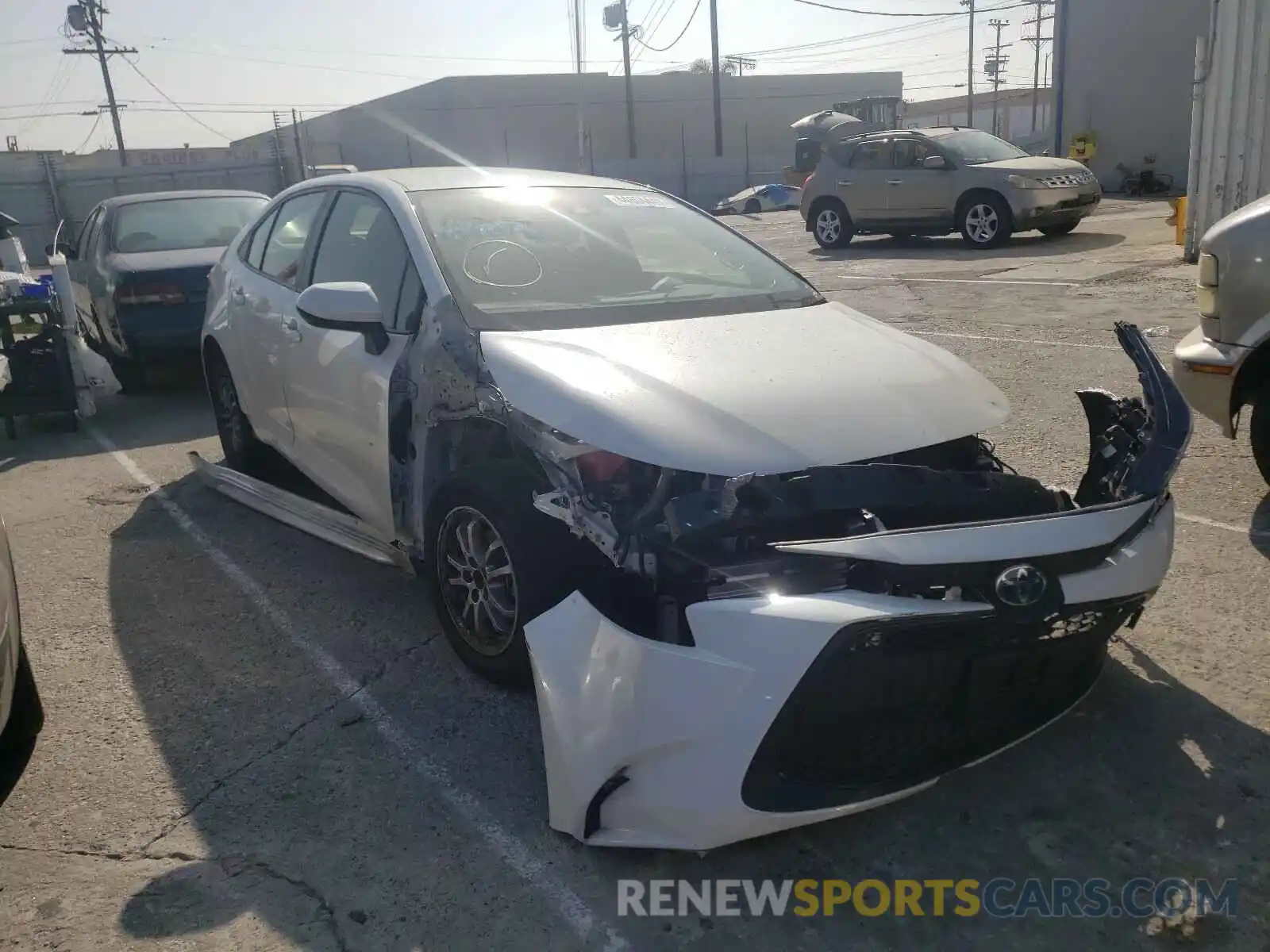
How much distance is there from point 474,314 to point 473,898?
1784 millimetres

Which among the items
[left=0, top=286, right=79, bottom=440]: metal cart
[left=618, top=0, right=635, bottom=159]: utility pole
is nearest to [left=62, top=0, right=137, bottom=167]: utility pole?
[left=618, top=0, right=635, bottom=159]: utility pole

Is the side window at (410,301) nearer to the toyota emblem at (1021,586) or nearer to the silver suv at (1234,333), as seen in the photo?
the toyota emblem at (1021,586)

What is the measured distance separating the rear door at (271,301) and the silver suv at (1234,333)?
3.74 metres

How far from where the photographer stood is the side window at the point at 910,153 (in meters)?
15.0

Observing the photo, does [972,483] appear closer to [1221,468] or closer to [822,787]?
[822,787]

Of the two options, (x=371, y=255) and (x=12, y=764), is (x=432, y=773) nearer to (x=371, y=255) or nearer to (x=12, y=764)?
(x=12, y=764)

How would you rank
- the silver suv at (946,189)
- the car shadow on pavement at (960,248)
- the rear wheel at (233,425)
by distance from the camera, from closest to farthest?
1. the rear wheel at (233,425)
2. the car shadow on pavement at (960,248)
3. the silver suv at (946,189)

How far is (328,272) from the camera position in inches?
170

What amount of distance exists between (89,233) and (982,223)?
36.1ft

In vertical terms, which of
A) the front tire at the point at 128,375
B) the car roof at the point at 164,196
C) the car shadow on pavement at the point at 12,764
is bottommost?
the front tire at the point at 128,375

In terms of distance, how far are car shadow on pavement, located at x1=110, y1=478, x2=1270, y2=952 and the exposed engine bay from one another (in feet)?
2.23

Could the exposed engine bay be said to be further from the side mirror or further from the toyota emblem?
the side mirror

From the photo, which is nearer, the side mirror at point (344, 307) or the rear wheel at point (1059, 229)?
the side mirror at point (344, 307)

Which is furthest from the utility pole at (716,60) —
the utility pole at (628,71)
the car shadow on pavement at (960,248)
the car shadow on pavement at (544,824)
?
the car shadow on pavement at (544,824)
